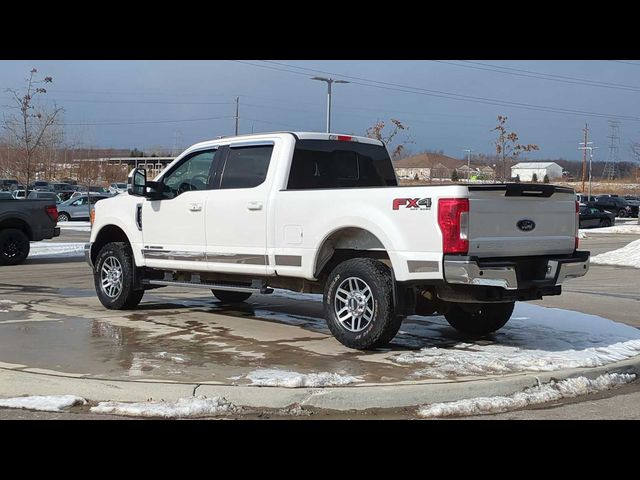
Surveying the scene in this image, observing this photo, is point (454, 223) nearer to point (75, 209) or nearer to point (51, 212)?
point (51, 212)

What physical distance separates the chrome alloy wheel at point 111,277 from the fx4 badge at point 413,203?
174 inches

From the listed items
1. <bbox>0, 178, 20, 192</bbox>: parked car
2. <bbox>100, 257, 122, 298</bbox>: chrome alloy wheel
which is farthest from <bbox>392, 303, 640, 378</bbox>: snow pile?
<bbox>0, 178, 20, 192</bbox>: parked car

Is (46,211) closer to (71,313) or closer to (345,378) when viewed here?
(71,313)

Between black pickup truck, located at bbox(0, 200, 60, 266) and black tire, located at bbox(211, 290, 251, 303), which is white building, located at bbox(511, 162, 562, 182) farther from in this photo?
black tire, located at bbox(211, 290, 251, 303)

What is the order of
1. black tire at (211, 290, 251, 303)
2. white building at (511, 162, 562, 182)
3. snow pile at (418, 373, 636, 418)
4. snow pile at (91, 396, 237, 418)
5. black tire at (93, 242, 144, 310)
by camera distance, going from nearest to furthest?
snow pile at (91, 396, 237, 418) → snow pile at (418, 373, 636, 418) → black tire at (93, 242, 144, 310) → black tire at (211, 290, 251, 303) → white building at (511, 162, 562, 182)

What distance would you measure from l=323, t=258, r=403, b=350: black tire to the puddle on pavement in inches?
6.3

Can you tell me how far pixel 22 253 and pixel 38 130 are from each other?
12.0 m

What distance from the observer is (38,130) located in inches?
1078

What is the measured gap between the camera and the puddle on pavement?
6.68 metres

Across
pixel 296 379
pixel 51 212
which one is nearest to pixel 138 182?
Answer: pixel 296 379

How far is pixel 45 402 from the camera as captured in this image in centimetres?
565

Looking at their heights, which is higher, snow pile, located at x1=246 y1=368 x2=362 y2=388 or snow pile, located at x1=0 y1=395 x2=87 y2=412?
snow pile, located at x1=246 y1=368 x2=362 y2=388

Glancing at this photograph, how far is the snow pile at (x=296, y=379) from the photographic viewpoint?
602 centimetres
